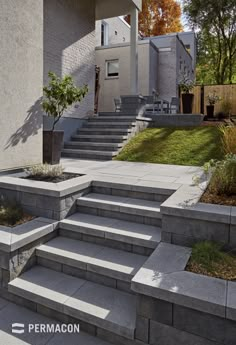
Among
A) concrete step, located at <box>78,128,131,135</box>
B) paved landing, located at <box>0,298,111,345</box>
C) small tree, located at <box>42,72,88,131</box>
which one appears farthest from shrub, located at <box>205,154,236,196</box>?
Answer: concrete step, located at <box>78,128,131,135</box>

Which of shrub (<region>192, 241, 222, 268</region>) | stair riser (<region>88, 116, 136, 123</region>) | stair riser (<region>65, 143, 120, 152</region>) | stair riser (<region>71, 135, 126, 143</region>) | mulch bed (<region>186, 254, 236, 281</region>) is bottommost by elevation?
mulch bed (<region>186, 254, 236, 281</region>)

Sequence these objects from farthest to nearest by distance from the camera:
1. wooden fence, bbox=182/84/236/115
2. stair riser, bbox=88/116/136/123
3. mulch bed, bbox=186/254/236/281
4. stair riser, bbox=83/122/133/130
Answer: wooden fence, bbox=182/84/236/115 < stair riser, bbox=88/116/136/123 < stair riser, bbox=83/122/133/130 < mulch bed, bbox=186/254/236/281

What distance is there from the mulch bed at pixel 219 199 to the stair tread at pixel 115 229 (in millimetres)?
612

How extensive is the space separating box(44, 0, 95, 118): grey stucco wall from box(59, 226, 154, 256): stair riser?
16.2ft

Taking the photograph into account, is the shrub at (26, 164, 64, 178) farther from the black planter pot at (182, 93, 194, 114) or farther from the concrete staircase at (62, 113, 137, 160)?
the black planter pot at (182, 93, 194, 114)

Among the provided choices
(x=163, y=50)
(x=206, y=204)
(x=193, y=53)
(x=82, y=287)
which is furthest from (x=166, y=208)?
(x=193, y=53)

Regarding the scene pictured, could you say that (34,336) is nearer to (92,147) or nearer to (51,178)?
(51,178)

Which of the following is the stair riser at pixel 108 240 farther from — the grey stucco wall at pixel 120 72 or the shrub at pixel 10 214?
the grey stucco wall at pixel 120 72

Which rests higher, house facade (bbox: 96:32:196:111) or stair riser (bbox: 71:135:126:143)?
house facade (bbox: 96:32:196:111)

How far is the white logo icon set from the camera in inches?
89.9

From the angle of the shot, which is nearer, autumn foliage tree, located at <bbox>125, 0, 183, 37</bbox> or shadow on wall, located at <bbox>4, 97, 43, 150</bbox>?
shadow on wall, located at <bbox>4, 97, 43, 150</bbox>

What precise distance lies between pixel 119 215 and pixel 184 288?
60.1 inches

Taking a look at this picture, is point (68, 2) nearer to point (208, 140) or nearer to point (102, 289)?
point (208, 140)

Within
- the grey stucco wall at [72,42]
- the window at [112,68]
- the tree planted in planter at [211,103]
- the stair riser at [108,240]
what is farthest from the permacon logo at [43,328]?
the window at [112,68]
